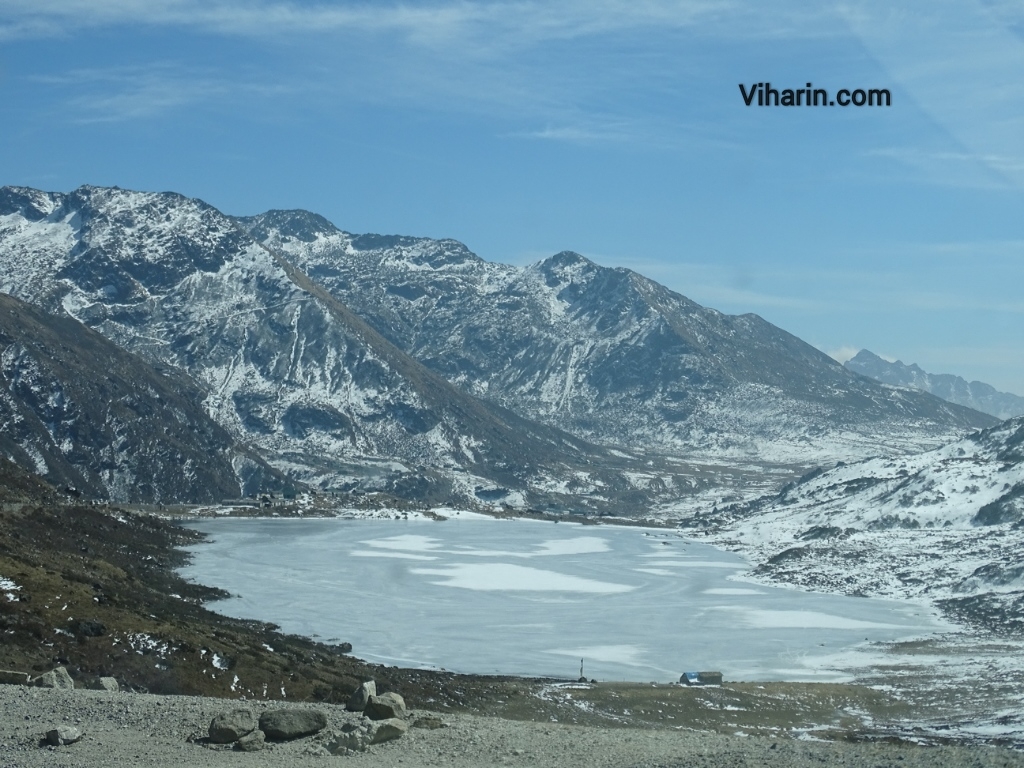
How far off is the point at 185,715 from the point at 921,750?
19.5 m

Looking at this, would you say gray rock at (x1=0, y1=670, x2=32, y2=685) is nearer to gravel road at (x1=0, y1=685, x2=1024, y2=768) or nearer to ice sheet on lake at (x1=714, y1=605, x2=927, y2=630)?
gravel road at (x1=0, y1=685, x2=1024, y2=768)

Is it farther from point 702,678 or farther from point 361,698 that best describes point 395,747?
point 702,678

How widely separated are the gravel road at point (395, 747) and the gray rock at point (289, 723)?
35 centimetres

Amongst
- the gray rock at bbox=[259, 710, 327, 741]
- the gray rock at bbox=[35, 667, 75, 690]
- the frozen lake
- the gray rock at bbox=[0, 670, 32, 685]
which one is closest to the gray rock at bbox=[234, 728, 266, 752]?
the gray rock at bbox=[259, 710, 327, 741]

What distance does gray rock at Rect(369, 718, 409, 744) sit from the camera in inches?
1195

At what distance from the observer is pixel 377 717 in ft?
105

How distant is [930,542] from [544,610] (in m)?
67.0

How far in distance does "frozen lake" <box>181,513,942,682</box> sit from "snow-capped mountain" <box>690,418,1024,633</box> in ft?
21.0

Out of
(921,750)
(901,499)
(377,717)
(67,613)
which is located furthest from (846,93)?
(901,499)

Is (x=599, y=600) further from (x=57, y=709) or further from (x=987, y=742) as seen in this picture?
(x=57, y=709)

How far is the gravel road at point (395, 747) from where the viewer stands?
94.0 feet

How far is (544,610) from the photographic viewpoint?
108938 millimetres

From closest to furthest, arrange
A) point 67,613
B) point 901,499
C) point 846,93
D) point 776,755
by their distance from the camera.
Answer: point 776,755 < point 846,93 < point 67,613 < point 901,499

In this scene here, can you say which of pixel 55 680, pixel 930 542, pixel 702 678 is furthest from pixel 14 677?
pixel 930 542
